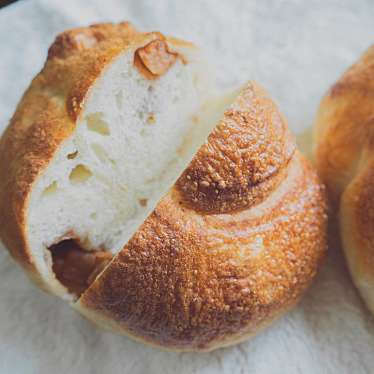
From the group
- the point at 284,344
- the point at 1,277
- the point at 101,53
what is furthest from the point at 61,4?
the point at 284,344

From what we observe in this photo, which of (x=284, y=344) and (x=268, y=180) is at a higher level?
(x=268, y=180)

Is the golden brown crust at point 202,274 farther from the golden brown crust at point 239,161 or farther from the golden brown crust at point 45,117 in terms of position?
the golden brown crust at point 45,117

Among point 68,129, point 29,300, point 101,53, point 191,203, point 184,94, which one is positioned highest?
point 101,53

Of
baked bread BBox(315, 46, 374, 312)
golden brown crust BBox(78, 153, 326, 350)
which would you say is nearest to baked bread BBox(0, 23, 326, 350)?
golden brown crust BBox(78, 153, 326, 350)

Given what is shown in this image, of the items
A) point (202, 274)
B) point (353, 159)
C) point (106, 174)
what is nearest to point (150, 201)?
point (106, 174)

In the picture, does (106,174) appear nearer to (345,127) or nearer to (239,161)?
(239,161)

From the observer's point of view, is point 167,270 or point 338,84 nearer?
point 167,270

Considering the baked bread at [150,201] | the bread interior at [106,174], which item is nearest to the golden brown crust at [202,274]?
the baked bread at [150,201]

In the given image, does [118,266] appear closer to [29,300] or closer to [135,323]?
[135,323]
